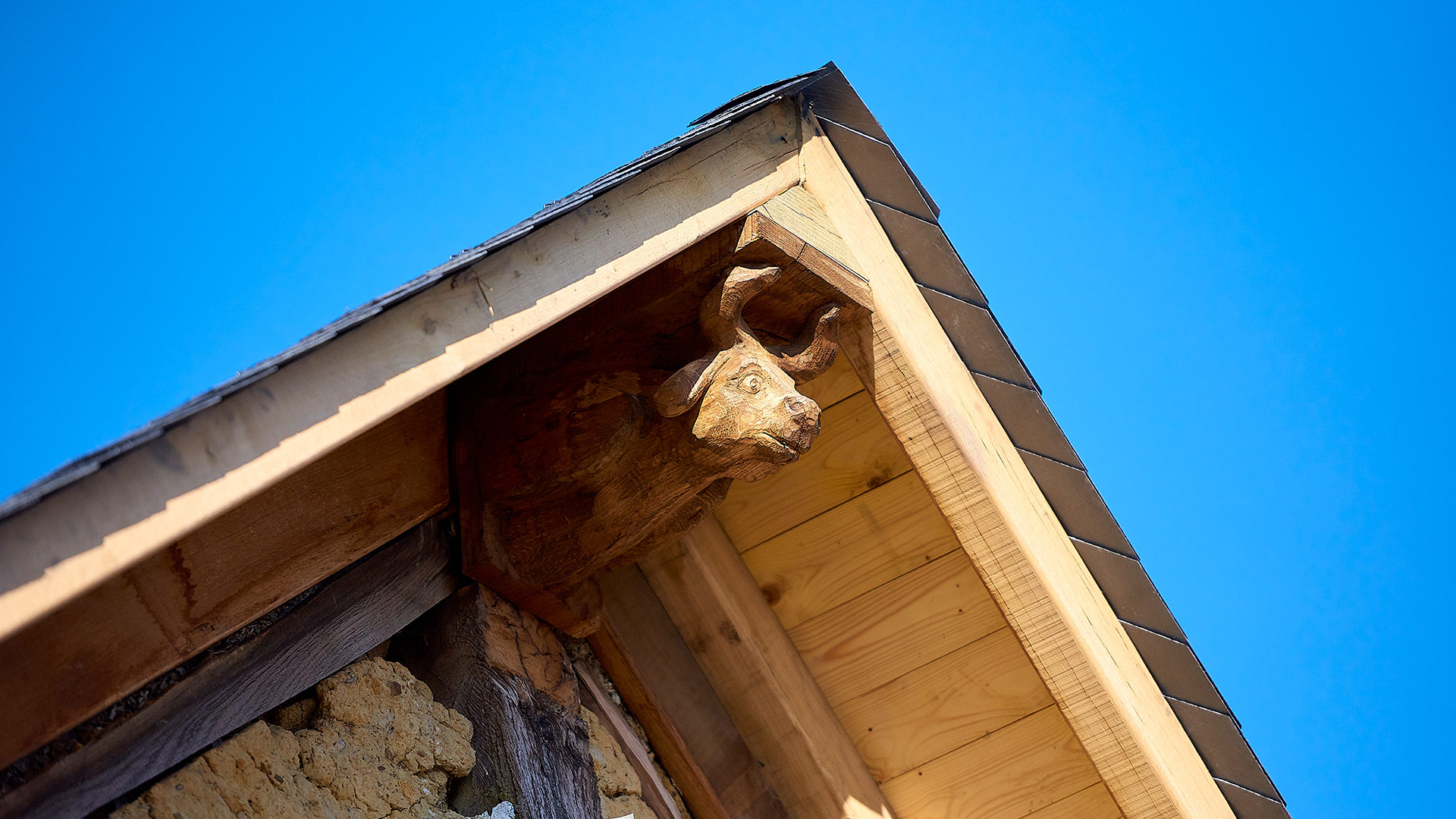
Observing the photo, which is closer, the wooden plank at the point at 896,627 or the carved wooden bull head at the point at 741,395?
the carved wooden bull head at the point at 741,395

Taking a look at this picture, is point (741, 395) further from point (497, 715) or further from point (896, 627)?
point (896, 627)

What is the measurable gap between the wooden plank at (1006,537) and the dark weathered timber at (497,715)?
0.91 metres

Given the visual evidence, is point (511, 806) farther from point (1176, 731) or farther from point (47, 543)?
point (1176, 731)

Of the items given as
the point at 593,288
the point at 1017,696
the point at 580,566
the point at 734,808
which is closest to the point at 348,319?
the point at 593,288

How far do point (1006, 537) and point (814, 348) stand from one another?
567 mm

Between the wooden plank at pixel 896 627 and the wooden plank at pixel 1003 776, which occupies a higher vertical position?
the wooden plank at pixel 896 627

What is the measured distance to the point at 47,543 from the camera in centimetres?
106

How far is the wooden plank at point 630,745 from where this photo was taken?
2377 mm

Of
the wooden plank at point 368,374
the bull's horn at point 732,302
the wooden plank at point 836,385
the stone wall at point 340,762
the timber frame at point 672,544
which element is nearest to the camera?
the wooden plank at point 368,374

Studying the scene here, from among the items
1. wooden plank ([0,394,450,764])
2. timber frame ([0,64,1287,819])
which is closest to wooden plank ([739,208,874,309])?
timber frame ([0,64,1287,819])

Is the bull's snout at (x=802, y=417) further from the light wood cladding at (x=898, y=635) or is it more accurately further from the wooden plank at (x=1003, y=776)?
the wooden plank at (x=1003, y=776)

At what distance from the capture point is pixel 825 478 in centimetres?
259

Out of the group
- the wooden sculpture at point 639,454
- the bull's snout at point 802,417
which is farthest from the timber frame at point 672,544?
the bull's snout at point 802,417

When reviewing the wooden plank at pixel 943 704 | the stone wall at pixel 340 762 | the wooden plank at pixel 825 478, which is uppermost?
the wooden plank at pixel 825 478
